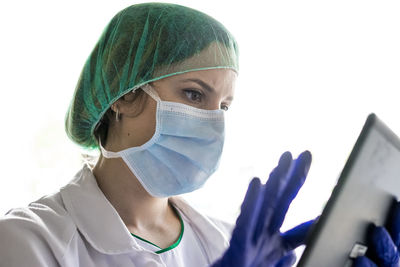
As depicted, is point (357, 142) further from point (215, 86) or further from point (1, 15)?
point (1, 15)

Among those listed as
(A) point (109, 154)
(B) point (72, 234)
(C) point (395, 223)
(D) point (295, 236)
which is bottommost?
(B) point (72, 234)

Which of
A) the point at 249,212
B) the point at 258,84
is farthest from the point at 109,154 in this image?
the point at 258,84

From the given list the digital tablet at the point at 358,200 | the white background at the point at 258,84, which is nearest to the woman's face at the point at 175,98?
the digital tablet at the point at 358,200

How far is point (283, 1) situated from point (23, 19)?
1.30 metres

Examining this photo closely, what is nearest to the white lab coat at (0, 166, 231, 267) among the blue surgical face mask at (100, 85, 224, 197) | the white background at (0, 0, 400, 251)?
the blue surgical face mask at (100, 85, 224, 197)

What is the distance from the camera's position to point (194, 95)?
1194 millimetres

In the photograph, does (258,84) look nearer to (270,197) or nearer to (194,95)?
(194,95)

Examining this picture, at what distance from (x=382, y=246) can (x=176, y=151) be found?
1.90 ft

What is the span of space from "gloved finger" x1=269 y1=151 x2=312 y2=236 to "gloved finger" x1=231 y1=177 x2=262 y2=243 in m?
0.04

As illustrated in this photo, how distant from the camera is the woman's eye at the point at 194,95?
1184 mm

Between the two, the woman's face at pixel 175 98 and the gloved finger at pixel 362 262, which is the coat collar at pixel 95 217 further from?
the gloved finger at pixel 362 262

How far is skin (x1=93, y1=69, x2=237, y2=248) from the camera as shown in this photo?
1.17 m

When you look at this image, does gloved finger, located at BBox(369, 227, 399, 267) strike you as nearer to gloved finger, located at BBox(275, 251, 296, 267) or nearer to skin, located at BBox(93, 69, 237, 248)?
gloved finger, located at BBox(275, 251, 296, 267)

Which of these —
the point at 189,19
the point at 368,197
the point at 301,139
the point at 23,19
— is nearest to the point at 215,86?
the point at 189,19
